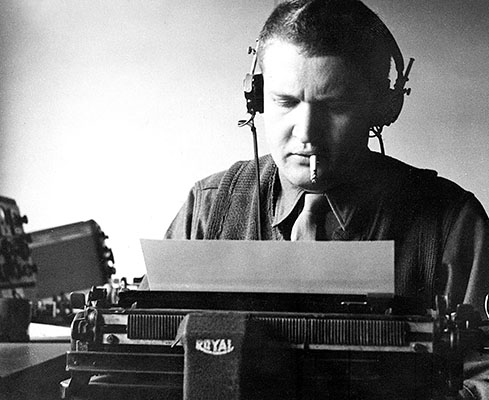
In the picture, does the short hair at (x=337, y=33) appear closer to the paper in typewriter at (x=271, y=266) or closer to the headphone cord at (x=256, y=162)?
the headphone cord at (x=256, y=162)

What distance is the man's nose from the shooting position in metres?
1.17

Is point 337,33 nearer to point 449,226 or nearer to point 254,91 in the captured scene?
point 254,91

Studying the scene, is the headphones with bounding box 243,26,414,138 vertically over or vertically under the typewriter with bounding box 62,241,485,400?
over

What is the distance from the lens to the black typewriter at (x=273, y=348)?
72 centimetres

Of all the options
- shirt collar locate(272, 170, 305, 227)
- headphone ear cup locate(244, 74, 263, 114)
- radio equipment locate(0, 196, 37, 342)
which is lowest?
radio equipment locate(0, 196, 37, 342)

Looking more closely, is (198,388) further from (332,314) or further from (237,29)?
(237,29)

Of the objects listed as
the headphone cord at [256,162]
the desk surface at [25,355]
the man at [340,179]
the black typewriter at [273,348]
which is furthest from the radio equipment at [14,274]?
the black typewriter at [273,348]

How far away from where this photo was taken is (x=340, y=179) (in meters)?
1.29

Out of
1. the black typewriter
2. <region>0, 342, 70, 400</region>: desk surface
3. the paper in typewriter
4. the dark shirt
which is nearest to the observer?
the black typewriter

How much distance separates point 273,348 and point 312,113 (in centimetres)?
53

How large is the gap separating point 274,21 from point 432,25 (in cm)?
34

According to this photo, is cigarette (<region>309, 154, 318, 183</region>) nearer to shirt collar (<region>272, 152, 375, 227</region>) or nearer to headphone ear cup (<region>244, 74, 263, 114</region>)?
shirt collar (<region>272, 152, 375, 227</region>)

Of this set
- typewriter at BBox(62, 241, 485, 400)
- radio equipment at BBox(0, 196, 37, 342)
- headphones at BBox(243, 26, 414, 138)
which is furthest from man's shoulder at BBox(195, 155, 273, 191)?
typewriter at BBox(62, 241, 485, 400)

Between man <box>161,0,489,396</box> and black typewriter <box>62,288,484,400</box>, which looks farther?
man <box>161,0,489,396</box>
